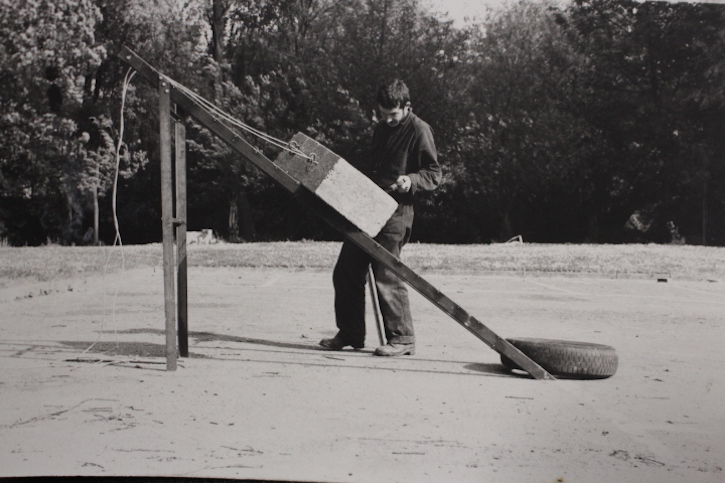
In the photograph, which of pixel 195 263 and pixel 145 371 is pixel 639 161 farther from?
pixel 195 263

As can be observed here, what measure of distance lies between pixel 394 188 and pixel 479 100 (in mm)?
591

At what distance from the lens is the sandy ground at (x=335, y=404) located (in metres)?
2.49

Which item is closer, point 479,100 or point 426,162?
point 479,100

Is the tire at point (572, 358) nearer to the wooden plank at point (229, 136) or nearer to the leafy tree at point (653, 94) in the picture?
the leafy tree at point (653, 94)

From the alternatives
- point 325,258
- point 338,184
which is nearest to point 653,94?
point 338,184

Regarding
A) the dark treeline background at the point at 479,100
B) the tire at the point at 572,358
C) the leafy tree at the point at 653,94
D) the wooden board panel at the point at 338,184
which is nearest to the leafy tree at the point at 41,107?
→ the dark treeline background at the point at 479,100

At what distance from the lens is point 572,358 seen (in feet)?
12.1

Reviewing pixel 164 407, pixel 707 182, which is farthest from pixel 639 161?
pixel 164 407

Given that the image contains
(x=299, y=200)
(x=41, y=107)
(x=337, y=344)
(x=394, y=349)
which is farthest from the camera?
(x=337, y=344)

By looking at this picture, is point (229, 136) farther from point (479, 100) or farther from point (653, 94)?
point (653, 94)

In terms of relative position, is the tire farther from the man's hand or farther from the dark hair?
the dark hair

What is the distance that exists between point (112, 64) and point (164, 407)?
1.34 m

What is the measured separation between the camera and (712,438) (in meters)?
2.63

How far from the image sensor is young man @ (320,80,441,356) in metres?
4.19
